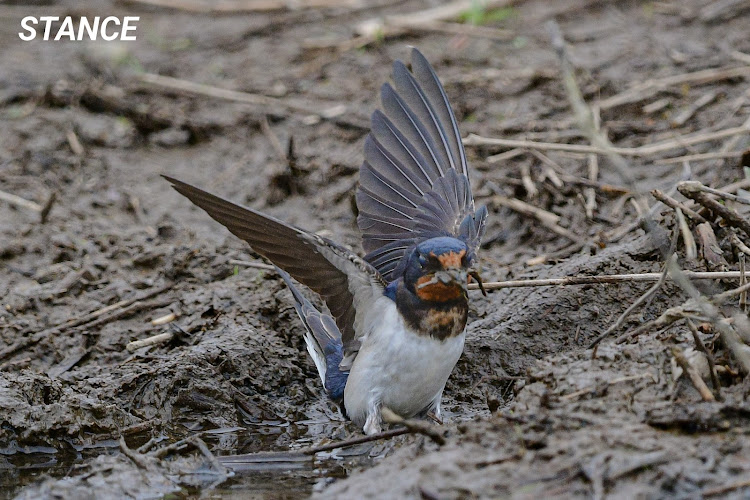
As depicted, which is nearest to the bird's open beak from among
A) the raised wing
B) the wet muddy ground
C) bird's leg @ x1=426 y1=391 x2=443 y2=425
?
the wet muddy ground

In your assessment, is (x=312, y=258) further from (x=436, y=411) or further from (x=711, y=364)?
(x=711, y=364)

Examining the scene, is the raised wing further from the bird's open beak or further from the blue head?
the bird's open beak

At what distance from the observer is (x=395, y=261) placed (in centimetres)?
472

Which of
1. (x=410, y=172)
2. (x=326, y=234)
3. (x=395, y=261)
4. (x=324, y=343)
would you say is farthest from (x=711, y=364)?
(x=326, y=234)

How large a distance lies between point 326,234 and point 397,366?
213 centimetres

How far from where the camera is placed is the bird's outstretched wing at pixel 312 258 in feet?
12.9

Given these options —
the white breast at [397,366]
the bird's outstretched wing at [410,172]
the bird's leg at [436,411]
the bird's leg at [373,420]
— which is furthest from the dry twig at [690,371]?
the bird's outstretched wing at [410,172]

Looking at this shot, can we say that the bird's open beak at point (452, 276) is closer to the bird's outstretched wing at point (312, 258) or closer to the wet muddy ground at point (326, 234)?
the bird's outstretched wing at point (312, 258)

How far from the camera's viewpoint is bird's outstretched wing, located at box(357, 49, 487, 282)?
4738 mm

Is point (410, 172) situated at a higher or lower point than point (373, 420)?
higher

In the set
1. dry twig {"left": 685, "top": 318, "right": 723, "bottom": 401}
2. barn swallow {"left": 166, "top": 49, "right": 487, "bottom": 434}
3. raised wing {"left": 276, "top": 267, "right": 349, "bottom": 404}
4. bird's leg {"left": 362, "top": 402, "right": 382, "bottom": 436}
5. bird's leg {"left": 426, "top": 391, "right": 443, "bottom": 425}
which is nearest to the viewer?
dry twig {"left": 685, "top": 318, "right": 723, "bottom": 401}

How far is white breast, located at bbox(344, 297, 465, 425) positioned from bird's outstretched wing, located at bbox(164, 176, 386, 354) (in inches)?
4.5

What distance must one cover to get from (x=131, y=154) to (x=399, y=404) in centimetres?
445

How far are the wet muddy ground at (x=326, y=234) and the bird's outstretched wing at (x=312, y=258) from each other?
604 mm
